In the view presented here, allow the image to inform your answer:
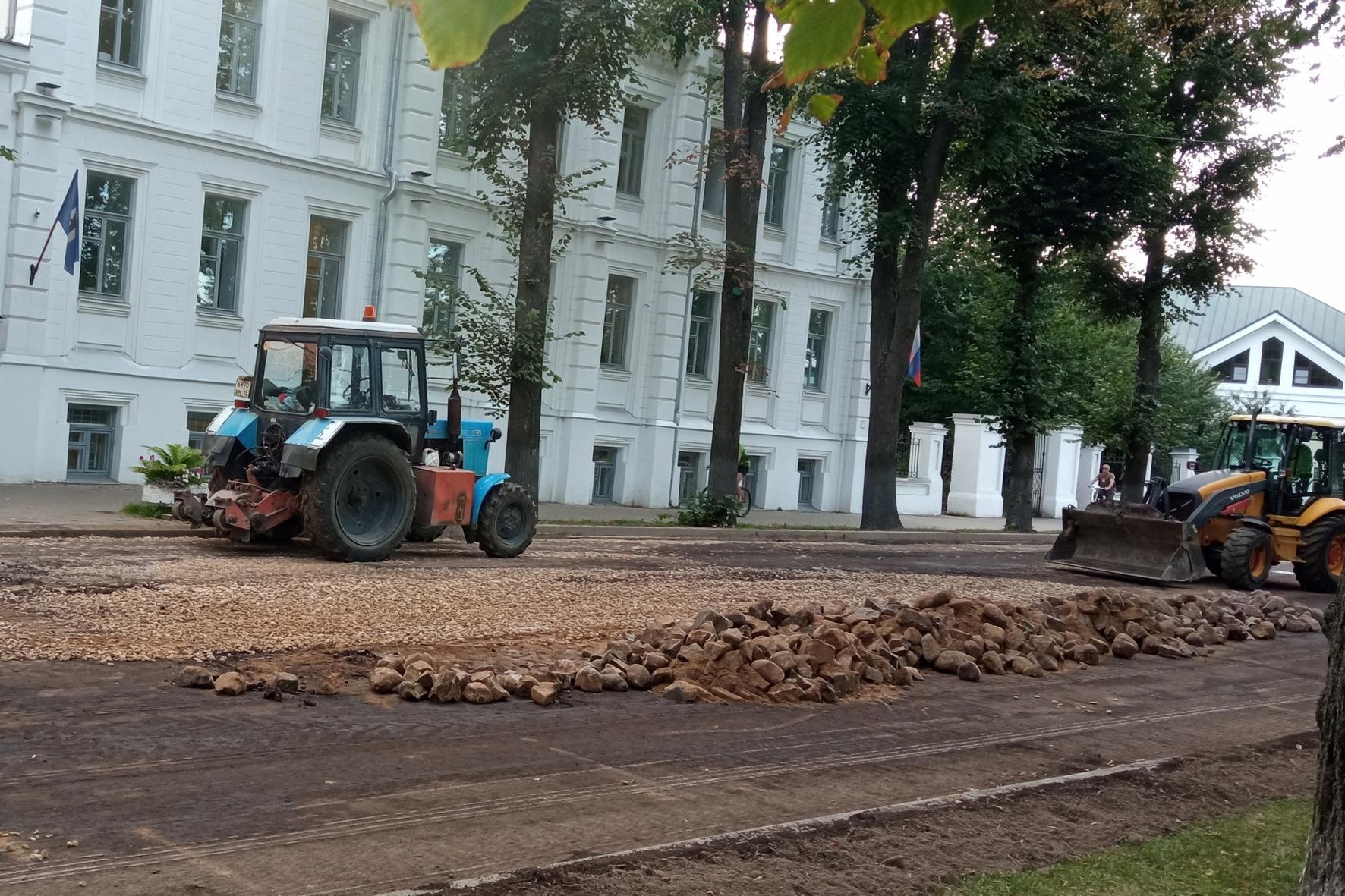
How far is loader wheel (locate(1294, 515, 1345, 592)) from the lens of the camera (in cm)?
2145

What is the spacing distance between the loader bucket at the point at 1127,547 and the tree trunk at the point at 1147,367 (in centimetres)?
1293

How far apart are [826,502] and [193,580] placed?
26197mm

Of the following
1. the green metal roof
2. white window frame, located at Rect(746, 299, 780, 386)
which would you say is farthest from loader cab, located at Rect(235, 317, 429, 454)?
the green metal roof

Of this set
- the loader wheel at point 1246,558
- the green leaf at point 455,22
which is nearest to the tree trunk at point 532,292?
the loader wheel at point 1246,558

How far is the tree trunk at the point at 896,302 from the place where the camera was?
27953 millimetres

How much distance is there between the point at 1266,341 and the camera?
7156 cm

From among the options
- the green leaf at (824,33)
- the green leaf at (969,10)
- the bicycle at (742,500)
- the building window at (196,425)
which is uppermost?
the green leaf at (969,10)

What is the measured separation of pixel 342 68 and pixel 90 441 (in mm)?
8404

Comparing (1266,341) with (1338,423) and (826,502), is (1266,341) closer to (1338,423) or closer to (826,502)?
(826,502)

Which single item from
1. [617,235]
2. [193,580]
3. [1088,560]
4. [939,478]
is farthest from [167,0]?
[939,478]

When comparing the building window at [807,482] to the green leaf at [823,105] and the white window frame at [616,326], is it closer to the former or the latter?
the white window frame at [616,326]

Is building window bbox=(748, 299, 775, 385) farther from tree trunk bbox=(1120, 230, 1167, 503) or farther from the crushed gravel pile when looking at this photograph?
the crushed gravel pile

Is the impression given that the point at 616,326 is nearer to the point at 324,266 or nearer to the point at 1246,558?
the point at 324,266

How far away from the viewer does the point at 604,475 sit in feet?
103
